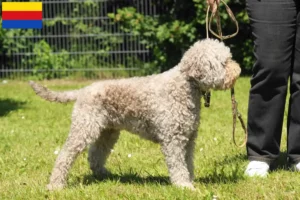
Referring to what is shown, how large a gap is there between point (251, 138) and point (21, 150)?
8.03 feet

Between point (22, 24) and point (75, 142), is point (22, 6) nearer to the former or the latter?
point (22, 24)

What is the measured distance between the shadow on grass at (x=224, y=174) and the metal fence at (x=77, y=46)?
7601 mm

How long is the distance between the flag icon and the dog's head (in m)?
7.11

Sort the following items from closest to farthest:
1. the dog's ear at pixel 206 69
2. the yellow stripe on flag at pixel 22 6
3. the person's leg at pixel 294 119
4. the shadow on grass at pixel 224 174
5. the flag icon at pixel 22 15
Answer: the dog's ear at pixel 206 69 → the shadow on grass at pixel 224 174 → the person's leg at pixel 294 119 → the yellow stripe on flag at pixel 22 6 → the flag icon at pixel 22 15

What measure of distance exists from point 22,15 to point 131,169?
7.54m

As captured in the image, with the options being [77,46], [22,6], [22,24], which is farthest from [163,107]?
[77,46]

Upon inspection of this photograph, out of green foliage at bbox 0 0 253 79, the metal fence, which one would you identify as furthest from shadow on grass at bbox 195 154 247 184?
the metal fence

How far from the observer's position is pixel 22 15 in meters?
12.3

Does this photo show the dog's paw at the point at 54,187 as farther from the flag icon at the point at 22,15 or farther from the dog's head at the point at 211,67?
the flag icon at the point at 22,15

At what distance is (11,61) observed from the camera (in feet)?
44.1

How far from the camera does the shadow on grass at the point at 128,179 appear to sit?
16.3 ft

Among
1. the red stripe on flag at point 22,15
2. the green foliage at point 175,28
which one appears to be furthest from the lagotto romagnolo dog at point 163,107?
the green foliage at point 175,28

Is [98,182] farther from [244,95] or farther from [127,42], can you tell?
[127,42]

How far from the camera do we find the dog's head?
4512 millimetres
